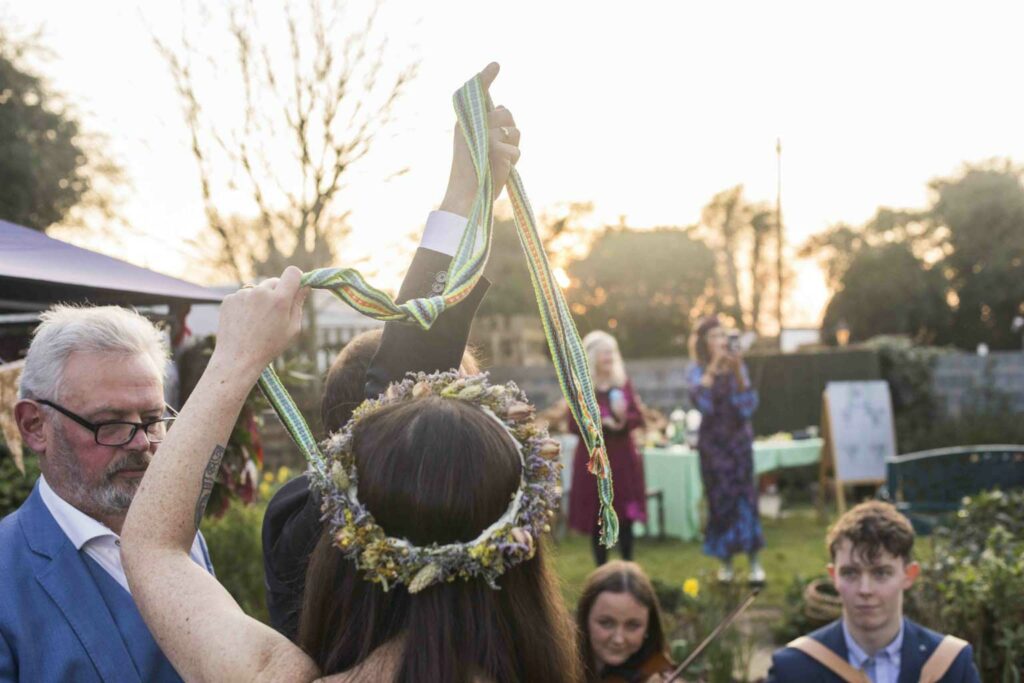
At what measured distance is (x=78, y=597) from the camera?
1.59m

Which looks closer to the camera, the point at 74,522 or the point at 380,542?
the point at 380,542

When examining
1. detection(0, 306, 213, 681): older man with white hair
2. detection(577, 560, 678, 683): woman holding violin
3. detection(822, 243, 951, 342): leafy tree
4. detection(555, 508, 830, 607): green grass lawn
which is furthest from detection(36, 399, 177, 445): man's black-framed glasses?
detection(822, 243, 951, 342): leafy tree

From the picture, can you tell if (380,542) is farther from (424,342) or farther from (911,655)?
(911,655)

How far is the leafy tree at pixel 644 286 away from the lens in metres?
28.6

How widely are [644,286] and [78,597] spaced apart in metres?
28.0

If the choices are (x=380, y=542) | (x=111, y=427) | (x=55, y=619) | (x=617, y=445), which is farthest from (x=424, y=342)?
(x=617, y=445)

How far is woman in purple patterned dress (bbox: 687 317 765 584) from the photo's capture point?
6453 millimetres

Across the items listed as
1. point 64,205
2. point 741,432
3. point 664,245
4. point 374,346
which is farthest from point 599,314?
point 374,346

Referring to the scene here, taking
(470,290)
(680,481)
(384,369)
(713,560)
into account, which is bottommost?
(713,560)

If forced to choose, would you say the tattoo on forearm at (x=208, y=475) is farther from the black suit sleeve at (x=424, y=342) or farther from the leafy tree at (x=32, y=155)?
the leafy tree at (x=32, y=155)

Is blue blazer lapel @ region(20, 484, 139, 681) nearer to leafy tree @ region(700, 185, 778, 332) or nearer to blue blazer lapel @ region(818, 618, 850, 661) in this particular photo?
blue blazer lapel @ region(818, 618, 850, 661)

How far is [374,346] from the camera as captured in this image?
71.0 inches

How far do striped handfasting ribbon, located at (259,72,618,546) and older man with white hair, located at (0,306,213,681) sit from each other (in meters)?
0.62

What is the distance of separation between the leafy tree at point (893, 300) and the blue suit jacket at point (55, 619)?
2703 cm
